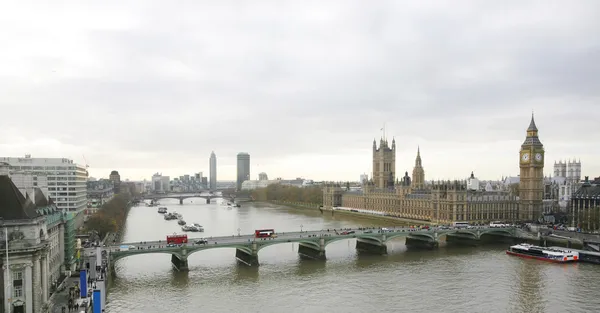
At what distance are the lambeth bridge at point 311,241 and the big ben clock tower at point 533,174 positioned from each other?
25931mm

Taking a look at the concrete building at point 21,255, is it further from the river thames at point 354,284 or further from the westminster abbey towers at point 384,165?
the westminster abbey towers at point 384,165

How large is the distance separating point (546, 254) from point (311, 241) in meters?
29.1

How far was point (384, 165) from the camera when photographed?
15075cm

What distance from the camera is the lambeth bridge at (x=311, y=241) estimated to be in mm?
53719

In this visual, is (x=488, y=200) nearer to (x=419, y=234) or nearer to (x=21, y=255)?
(x=419, y=234)

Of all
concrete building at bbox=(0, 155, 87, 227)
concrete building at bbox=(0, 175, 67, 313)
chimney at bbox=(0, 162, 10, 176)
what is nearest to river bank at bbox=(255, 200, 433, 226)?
concrete building at bbox=(0, 155, 87, 227)

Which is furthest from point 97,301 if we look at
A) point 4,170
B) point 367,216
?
point 367,216

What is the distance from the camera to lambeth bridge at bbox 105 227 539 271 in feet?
176

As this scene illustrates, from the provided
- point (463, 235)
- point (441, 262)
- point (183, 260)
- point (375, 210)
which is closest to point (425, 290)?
point (441, 262)

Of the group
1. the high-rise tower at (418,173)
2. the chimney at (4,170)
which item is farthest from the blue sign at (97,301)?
the high-rise tower at (418,173)

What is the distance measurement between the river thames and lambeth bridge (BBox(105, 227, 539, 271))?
1.74 m

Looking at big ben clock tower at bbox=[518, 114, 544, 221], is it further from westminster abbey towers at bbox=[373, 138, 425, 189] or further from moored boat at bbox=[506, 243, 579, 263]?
westminster abbey towers at bbox=[373, 138, 425, 189]

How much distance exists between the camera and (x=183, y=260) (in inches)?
2115

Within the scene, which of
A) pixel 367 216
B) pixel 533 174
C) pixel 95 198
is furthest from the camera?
pixel 95 198
